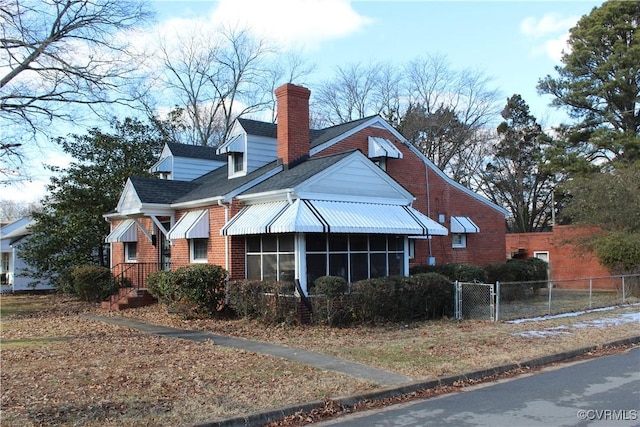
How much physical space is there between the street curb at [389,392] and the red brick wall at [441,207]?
436 inches

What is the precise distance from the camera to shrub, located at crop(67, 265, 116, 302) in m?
21.1

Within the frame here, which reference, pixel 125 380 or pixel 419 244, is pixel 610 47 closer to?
pixel 419 244

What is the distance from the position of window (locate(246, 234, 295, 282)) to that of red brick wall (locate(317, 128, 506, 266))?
4736 mm

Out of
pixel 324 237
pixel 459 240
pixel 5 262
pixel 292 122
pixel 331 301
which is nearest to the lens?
pixel 331 301

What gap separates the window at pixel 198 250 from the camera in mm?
17906

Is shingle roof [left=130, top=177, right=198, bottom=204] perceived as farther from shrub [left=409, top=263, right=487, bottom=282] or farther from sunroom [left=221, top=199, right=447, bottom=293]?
shrub [left=409, top=263, right=487, bottom=282]

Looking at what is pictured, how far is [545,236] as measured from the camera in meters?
30.1

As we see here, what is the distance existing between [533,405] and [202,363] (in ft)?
18.0

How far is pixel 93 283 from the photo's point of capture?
835 inches

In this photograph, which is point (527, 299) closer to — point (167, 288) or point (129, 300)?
point (167, 288)

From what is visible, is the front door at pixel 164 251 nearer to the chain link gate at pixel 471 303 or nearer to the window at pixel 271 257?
the window at pixel 271 257

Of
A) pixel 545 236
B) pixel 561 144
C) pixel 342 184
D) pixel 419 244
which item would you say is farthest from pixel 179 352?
pixel 561 144

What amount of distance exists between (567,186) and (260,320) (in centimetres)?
1720

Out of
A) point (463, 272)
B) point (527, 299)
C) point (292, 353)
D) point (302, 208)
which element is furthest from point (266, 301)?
point (527, 299)
